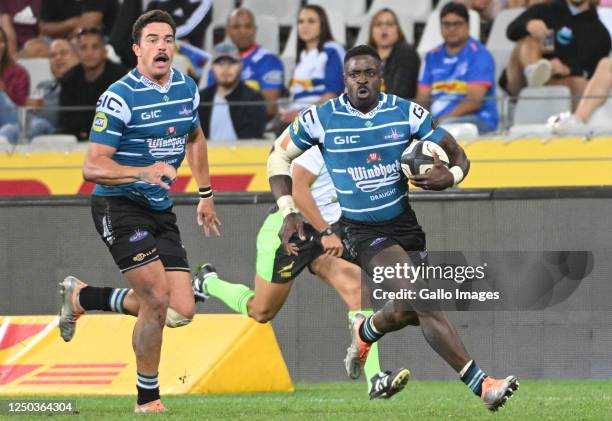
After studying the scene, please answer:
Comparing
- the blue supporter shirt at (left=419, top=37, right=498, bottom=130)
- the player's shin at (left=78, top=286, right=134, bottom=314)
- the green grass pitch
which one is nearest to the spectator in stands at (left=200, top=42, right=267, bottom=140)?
the blue supporter shirt at (left=419, top=37, right=498, bottom=130)

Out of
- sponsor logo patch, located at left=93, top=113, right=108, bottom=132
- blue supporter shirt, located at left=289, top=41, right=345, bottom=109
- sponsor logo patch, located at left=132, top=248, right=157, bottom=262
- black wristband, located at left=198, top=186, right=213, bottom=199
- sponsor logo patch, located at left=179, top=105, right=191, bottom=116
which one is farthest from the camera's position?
blue supporter shirt, located at left=289, top=41, right=345, bottom=109

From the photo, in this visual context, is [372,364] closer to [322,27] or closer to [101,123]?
[101,123]

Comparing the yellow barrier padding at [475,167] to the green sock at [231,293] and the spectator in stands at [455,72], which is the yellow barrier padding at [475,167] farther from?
the green sock at [231,293]

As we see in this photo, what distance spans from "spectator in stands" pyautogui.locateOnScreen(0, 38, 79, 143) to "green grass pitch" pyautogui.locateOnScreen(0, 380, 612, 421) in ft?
13.6

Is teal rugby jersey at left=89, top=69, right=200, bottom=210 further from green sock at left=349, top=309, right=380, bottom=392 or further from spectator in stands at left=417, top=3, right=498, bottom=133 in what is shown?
spectator in stands at left=417, top=3, right=498, bottom=133

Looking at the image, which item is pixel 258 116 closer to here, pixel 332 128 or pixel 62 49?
pixel 62 49

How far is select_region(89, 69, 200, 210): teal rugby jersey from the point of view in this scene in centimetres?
953

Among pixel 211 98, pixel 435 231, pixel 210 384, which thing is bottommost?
pixel 210 384

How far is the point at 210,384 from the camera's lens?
12.1 meters

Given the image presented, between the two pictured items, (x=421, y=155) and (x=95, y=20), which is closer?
(x=421, y=155)

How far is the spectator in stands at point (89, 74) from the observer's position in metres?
15.7

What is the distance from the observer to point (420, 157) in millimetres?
9344

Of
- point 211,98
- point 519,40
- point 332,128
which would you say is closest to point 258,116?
point 211,98

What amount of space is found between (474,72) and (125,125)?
5.84 meters
